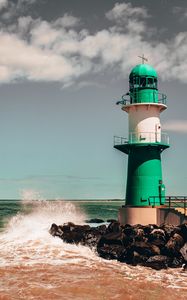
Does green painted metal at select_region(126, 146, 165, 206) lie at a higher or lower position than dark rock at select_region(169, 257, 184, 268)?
higher

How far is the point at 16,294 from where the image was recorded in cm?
1191

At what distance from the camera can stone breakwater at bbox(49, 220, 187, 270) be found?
16516 mm

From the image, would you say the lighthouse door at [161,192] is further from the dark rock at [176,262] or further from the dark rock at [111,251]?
the dark rock at [176,262]

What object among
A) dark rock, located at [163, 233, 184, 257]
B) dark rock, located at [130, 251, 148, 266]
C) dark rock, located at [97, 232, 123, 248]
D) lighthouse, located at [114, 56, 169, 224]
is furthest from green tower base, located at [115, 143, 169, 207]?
dark rock, located at [130, 251, 148, 266]

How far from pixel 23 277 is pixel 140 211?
9393 millimetres

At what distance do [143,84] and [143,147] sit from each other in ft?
12.3

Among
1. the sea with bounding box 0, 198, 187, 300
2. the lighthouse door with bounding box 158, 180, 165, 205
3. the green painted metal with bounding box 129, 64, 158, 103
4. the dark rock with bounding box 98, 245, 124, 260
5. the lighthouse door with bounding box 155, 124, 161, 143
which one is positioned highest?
the green painted metal with bounding box 129, 64, 158, 103

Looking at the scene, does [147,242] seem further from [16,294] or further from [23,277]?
[16,294]

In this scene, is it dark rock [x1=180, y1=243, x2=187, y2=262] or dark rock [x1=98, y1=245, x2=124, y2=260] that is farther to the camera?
dark rock [x1=98, y1=245, x2=124, y2=260]

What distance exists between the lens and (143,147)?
22703mm

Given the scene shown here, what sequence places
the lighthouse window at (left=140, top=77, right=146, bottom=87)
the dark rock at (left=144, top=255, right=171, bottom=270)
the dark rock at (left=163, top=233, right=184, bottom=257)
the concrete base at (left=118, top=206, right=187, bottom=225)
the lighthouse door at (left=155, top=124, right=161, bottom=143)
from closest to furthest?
the dark rock at (left=144, top=255, right=171, bottom=270) < the dark rock at (left=163, top=233, right=184, bottom=257) < the concrete base at (left=118, top=206, right=187, bottom=225) < the lighthouse door at (left=155, top=124, right=161, bottom=143) < the lighthouse window at (left=140, top=77, right=146, bottom=87)

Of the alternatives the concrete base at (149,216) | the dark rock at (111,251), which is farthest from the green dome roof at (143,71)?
the dark rock at (111,251)

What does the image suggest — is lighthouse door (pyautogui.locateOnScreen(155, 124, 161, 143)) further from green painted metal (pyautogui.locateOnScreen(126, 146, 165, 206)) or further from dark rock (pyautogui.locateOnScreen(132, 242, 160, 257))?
dark rock (pyautogui.locateOnScreen(132, 242, 160, 257))

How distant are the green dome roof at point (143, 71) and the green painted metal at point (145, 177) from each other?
429 centimetres
